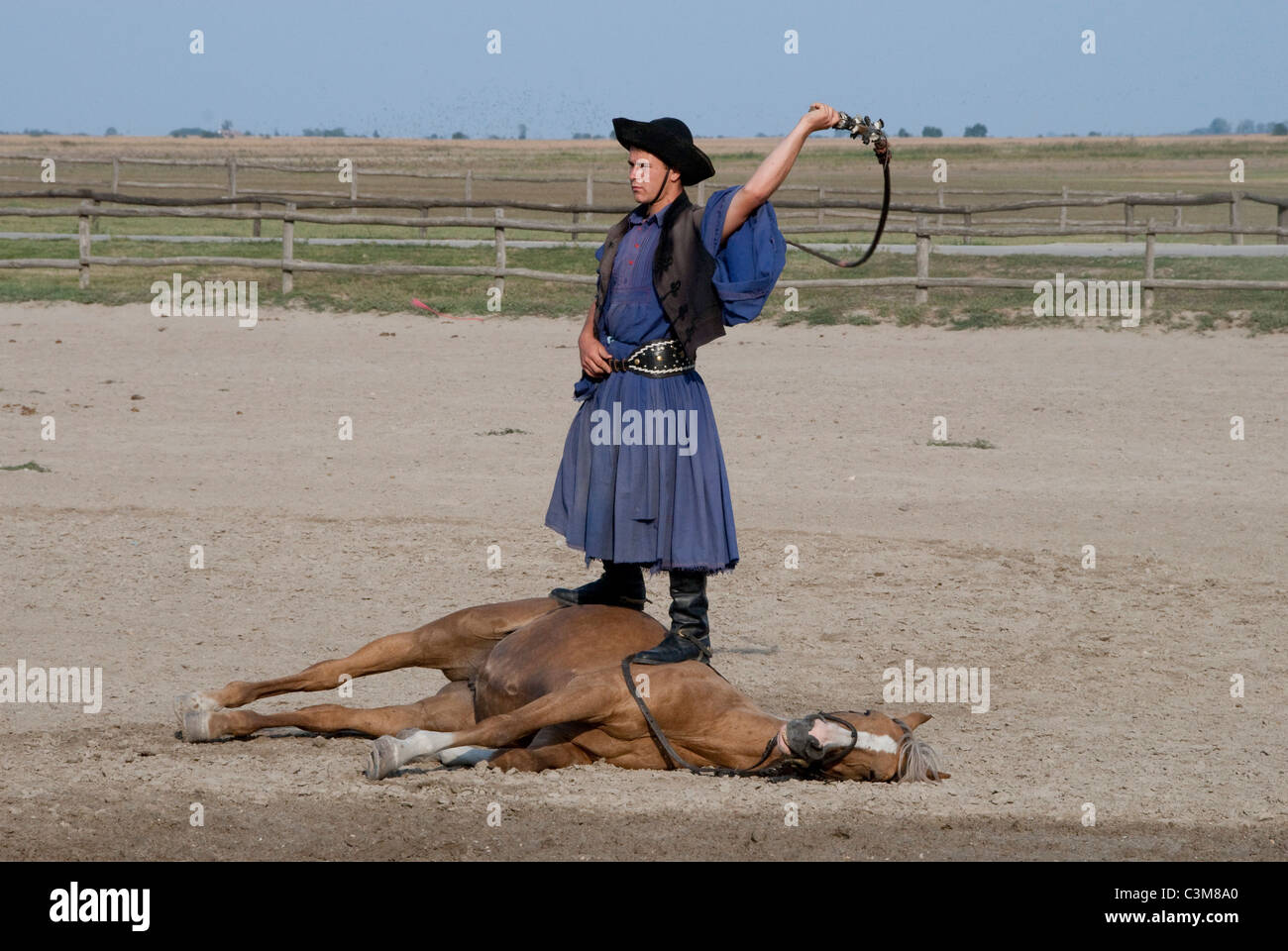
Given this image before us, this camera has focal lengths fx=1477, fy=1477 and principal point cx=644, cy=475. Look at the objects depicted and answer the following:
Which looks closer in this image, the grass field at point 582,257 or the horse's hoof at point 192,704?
the horse's hoof at point 192,704

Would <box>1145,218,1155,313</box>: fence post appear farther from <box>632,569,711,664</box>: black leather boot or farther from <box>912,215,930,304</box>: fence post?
<box>632,569,711,664</box>: black leather boot

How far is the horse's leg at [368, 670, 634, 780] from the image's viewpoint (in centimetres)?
439

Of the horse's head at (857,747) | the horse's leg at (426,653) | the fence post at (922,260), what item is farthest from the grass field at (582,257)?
the horse's head at (857,747)

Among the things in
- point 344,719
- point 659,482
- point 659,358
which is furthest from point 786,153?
point 344,719

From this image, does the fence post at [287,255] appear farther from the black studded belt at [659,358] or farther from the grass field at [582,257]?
the black studded belt at [659,358]

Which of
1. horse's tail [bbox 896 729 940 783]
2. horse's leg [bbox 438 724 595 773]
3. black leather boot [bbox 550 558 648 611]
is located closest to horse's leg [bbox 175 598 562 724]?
black leather boot [bbox 550 558 648 611]

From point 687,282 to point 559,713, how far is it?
1.36 meters

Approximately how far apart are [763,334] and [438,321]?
12.3 ft

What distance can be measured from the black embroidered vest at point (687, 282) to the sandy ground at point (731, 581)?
55.1 inches

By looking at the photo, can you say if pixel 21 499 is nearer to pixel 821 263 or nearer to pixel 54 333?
pixel 54 333

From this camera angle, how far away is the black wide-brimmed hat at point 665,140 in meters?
4.59

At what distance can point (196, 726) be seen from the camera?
4934 millimetres

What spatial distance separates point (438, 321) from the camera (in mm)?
17031

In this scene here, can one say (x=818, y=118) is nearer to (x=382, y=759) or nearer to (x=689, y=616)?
(x=689, y=616)
